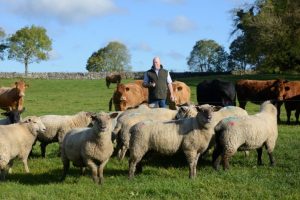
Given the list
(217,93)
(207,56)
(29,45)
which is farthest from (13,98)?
(207,56)

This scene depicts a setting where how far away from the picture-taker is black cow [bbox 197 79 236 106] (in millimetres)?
20750

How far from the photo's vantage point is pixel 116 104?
20.2m

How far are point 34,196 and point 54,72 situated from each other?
72235 mm

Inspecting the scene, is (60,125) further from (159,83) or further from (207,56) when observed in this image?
(207,56)

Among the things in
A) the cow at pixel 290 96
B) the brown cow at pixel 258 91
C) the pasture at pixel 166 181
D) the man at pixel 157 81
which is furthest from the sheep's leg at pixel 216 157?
the brown cow at pixel 258 91

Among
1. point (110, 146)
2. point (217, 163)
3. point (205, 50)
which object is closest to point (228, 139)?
point (217, 163)

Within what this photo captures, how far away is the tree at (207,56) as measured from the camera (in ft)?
431

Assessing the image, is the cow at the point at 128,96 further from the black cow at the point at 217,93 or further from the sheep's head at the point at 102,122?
the sheep's head at the point at 102,122

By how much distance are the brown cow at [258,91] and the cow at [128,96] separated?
5387mm

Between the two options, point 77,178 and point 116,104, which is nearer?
point 77,178

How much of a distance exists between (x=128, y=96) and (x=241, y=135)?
33.7ft

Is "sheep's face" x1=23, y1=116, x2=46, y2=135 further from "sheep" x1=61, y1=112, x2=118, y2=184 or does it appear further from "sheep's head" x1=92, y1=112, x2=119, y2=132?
"sheep's head" x1=92, y1=112, x2=119, y2=132

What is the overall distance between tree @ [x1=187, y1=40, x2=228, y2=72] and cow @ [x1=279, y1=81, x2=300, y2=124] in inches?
4172

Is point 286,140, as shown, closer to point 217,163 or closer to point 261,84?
point 217,163
